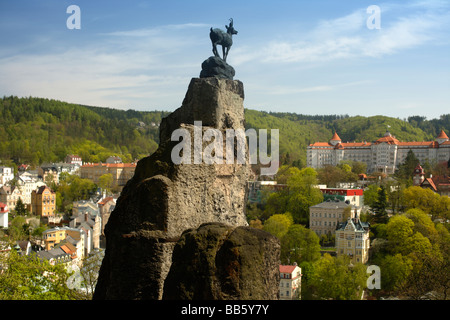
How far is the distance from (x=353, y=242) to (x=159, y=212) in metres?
42.9

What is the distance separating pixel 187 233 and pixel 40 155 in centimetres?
11118

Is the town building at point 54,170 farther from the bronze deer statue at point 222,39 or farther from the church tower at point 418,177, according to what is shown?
the bronze deer statue at point 222,39

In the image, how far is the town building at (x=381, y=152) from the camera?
107438mm

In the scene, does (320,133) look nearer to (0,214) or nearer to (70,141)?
(70,141)

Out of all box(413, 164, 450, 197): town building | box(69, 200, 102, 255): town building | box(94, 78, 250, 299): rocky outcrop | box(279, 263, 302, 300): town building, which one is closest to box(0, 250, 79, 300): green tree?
box(94, 78, 250, 299): rocky outcrop

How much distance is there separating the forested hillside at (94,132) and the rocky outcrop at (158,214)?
9028 cm

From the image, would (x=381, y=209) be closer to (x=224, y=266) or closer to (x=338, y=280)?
(x=338, y=280)

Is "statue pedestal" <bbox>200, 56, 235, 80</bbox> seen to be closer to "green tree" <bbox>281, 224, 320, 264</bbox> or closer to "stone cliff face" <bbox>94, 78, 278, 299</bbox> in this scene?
"stone cliff face" <bbox>94, 78, 278, 299</bbox>

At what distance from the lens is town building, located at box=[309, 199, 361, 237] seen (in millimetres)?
55750

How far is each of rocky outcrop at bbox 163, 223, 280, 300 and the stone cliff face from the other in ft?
3.03

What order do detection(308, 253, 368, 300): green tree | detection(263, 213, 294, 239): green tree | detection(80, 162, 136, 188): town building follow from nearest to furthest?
detection(308, 253, 368, 300): green tree < detection(263, 213, 294, 239): green tree < detection(80, 162, 136, 188): town building

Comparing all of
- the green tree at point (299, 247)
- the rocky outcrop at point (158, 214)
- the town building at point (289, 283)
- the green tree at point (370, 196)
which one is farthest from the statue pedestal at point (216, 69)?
the green tree at point (370, 196)

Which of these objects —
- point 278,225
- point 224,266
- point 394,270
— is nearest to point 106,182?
point 278,225

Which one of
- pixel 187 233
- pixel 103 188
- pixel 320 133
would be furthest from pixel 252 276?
pixel 320 133
